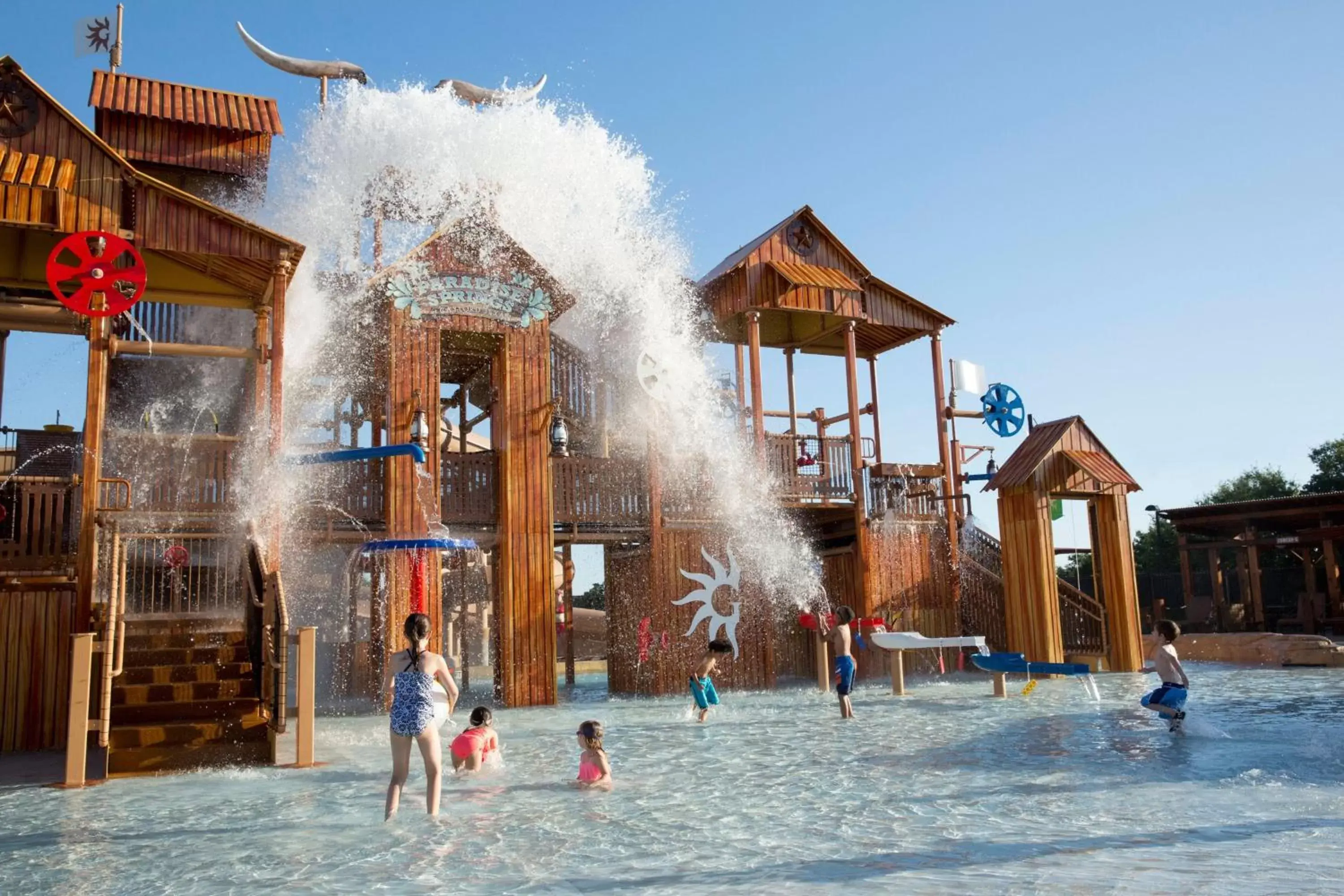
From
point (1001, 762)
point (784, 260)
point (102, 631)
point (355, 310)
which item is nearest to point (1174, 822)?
point (1001, 762)

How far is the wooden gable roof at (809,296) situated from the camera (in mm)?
20125

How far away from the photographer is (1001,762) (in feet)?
31.2

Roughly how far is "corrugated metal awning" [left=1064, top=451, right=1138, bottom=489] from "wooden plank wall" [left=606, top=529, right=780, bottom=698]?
5965 millimetres

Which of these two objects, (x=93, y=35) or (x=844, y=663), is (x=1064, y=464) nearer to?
(x=844, y=663)

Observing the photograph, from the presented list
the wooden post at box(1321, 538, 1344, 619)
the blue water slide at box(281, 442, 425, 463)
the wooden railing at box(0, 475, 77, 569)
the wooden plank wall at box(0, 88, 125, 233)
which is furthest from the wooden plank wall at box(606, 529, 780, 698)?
the wooden post at box(1321, 538, 1344, 619)

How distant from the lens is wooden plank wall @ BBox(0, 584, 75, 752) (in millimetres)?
12234

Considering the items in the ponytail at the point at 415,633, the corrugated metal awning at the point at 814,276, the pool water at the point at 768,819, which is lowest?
the pool water at the point at 768,819

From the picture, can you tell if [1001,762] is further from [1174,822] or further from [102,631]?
[102,631]

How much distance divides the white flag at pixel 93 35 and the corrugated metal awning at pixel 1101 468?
19.5m

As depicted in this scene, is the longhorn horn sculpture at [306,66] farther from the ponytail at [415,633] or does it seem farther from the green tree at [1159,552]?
the green tree at [1159,552]

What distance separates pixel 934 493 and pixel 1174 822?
14.5 m

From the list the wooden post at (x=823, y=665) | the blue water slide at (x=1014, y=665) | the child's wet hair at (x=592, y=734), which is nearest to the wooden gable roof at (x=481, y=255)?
the wooden post at (x=823, y=665)

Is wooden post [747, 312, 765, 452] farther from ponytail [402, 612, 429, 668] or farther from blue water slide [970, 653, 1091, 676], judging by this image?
ponytail [402, 612, 429, 668]

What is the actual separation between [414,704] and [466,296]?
10.7m
